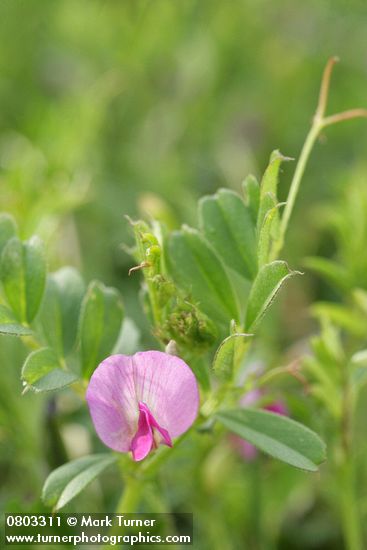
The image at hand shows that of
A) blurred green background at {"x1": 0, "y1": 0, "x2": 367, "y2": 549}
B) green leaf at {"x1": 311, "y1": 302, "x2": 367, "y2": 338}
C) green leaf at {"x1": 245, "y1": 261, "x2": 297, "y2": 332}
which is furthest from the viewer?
blurred green background at {"x1": 0, "y1": 0, "x2": 367, "y2": 549}

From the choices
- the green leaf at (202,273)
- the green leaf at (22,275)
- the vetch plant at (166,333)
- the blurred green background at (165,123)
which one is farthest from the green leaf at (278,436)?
the blurred green background at (165,123)

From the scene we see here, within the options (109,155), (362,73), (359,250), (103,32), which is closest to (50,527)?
(359,250)

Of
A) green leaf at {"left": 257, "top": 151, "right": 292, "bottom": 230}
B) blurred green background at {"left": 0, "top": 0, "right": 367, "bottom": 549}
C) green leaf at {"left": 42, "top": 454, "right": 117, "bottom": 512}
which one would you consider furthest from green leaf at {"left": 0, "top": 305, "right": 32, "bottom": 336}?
blurred green background at {"left": 0, "top": 0, "right": 367, "bottom": 549}

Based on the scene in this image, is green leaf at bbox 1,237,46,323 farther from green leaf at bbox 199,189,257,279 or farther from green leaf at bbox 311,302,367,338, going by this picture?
green leaf at bbox 311,302,367,338

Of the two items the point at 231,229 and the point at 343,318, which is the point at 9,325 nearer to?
the point at 231,229

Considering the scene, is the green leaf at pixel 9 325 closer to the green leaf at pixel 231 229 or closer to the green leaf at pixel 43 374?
the green leaf at pixel 43 374

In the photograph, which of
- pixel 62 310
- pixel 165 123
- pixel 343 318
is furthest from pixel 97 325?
pixel 165 123
